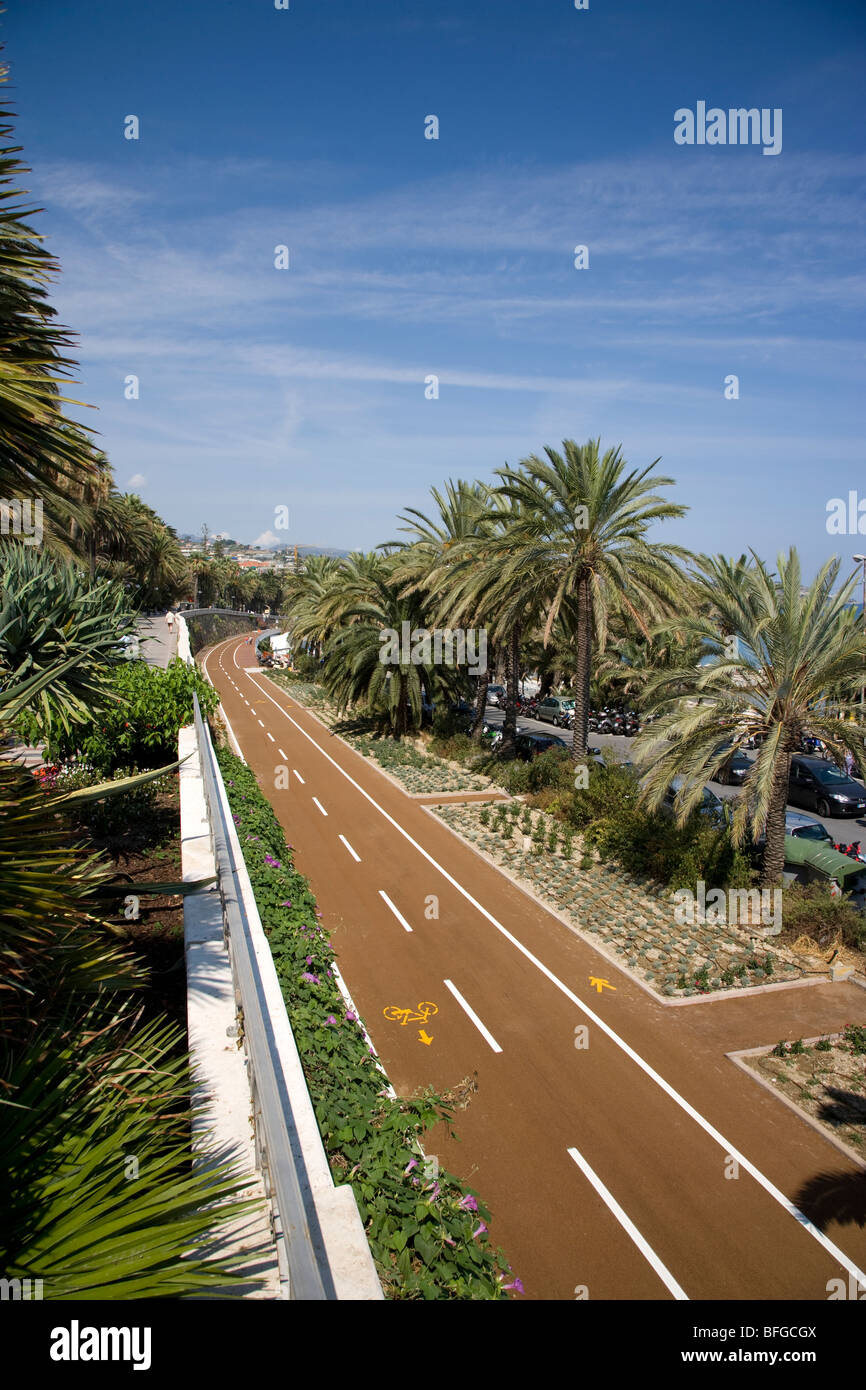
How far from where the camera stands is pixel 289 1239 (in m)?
2.67

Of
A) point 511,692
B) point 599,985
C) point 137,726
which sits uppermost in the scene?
point 137,726

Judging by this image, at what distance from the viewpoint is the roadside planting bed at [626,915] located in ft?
37.0

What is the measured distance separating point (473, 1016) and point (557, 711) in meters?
27.5

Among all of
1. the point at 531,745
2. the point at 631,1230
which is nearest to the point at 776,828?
the point at 631,1230

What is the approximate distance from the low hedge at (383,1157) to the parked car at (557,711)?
27.9m

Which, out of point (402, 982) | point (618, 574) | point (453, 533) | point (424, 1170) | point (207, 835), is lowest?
point (402, 982)

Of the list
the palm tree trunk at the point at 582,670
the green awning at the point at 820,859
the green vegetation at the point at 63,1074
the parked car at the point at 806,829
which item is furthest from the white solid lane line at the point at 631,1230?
the palm tree trunk at the point at 582,670

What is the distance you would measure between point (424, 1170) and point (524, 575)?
600 inches

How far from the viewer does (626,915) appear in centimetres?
1319

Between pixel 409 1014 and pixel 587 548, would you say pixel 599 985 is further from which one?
pixel 587 548

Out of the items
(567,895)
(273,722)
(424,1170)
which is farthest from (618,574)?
(273,722)

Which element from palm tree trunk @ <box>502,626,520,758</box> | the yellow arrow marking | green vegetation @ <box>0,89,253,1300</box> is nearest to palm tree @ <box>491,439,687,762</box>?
palm tree trunk @ <box>502,626,520,758</box>

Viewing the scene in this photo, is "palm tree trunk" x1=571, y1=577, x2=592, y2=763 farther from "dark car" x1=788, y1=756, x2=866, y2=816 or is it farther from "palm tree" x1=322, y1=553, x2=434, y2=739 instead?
"palm tree" x1=322, y1=553, x2=434, y2=739
